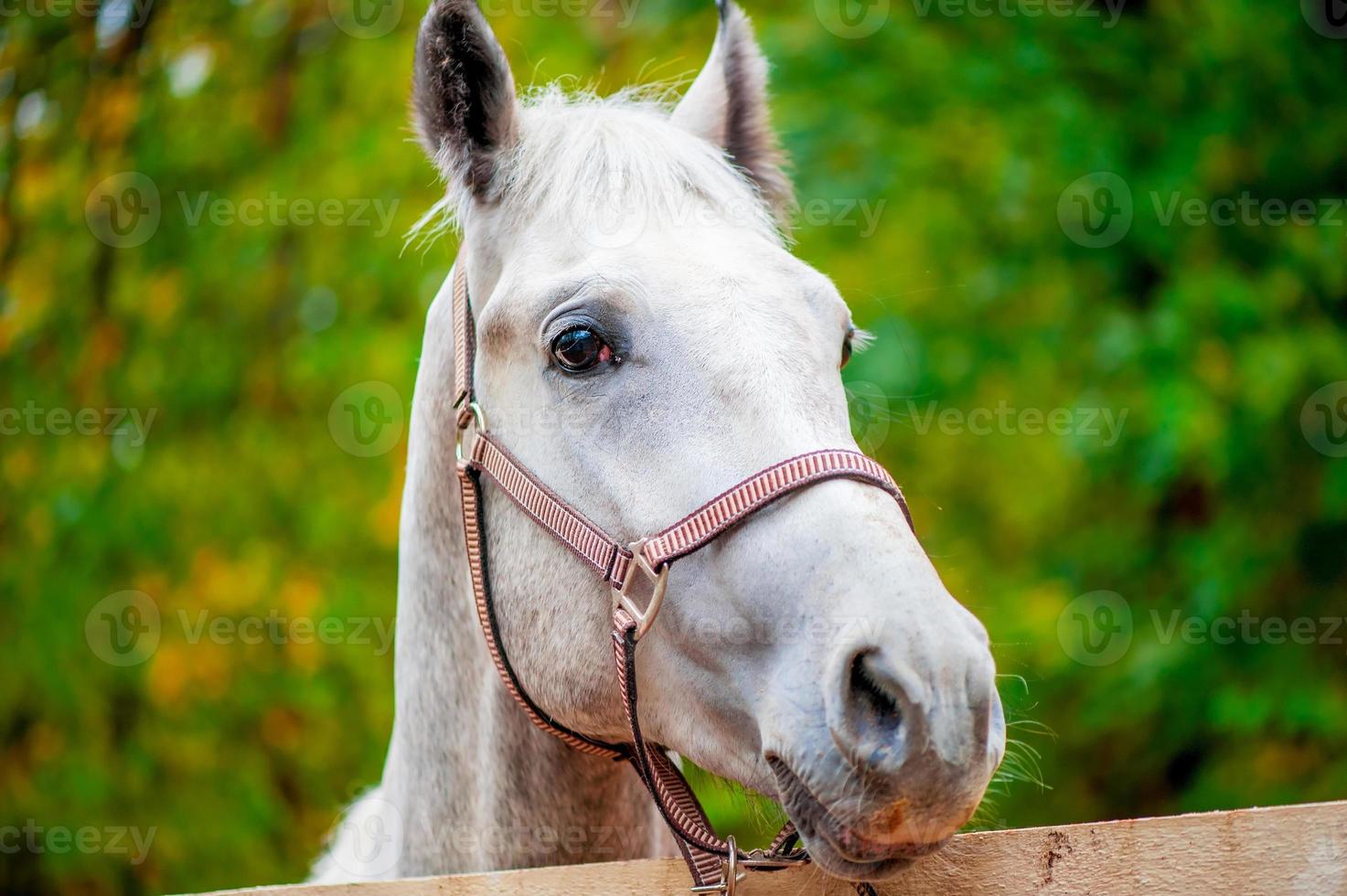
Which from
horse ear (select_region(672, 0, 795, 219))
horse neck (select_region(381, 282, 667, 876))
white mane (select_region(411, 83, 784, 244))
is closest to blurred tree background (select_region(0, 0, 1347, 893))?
horse ear (select_region(672, 0, 795, 219))

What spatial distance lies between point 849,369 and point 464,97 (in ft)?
10.4

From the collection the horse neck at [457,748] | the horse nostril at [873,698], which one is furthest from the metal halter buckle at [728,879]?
the horse neck at [457,748]

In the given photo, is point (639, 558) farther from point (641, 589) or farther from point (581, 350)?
point (581, 350)

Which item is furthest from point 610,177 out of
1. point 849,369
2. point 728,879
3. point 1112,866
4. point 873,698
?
point 849,369

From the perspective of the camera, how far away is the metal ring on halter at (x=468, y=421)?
231cm

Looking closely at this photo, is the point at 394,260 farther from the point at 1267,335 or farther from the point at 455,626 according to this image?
the point at 1267,335

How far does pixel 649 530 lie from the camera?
1946 millimetres

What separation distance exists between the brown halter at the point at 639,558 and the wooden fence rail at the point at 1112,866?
0.11 m

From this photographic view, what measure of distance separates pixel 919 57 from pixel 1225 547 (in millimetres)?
2983

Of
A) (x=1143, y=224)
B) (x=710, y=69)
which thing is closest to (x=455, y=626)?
(x=710, y=69)

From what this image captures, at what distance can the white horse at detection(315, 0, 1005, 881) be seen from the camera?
1591 millimetres

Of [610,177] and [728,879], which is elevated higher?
[610,177]

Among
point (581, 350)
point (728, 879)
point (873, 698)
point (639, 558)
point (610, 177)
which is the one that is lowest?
point (728, 879)

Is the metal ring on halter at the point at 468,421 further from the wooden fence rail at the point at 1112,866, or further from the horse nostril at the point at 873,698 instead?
the horse nostril at the point at 873,698
